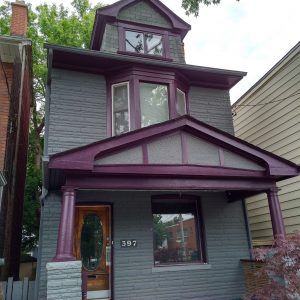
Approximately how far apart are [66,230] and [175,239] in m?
3.41

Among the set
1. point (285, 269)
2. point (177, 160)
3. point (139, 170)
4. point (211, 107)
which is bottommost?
point (285, 269)

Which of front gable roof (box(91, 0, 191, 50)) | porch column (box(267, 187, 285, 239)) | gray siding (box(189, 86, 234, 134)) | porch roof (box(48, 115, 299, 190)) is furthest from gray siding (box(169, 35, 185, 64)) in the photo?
porch column (box(267, 187, 285, 239))

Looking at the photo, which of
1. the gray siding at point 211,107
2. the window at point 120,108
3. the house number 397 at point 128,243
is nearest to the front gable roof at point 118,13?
the gray siding at point 211,107

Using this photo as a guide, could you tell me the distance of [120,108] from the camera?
8.62 meters

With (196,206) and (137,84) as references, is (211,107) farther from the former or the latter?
(196,206)

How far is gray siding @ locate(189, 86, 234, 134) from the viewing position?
9.38 m

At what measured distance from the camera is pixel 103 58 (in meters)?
8.38

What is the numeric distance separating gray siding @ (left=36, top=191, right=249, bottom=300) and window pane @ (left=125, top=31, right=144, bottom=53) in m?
4.41

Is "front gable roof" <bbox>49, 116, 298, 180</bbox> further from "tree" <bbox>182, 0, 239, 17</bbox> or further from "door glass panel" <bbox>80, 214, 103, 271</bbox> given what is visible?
"tree" <bbox>182, 0, 239, 17</bbox>

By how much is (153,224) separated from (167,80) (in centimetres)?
391

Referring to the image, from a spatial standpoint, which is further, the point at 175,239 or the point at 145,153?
the point at 175,239

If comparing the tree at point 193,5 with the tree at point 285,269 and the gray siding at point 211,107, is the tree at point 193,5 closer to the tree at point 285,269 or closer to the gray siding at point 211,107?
the gray siding at point 211,107

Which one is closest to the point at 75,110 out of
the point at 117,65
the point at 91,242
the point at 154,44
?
the point at 117,65

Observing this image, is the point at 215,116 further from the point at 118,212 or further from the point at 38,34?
the point at 38,34
